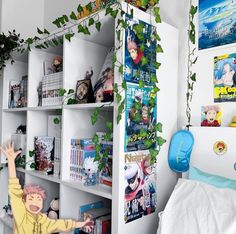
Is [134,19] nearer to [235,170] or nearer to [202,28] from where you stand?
[202,28]

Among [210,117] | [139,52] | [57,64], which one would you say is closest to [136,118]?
[139,52]

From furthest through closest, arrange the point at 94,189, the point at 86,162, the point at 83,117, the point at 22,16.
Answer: the point at 22,16 → the point at 83,117 → the point at 86,162 → the point at 94,189

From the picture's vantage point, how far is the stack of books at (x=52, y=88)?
1580mm

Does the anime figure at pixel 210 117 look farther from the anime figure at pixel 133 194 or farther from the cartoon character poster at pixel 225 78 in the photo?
the anime figure at pixel 133 194

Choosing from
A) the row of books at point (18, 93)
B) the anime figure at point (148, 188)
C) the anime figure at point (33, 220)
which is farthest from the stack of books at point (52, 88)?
the anime figure at point (148, 188)

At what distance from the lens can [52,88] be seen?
162 centimetres

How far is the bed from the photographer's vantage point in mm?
907

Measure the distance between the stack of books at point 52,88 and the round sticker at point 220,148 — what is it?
903 mm

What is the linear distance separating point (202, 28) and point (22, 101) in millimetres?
1321

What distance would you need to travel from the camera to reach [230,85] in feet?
4.01

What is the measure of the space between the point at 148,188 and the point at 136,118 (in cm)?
35

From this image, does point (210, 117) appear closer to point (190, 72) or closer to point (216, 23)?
point (190, 72)

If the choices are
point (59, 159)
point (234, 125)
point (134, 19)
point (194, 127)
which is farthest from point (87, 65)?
point (234, 125)

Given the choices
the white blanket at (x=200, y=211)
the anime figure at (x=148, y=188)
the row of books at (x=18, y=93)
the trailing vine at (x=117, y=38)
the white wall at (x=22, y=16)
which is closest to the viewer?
the white blanket at (x=200, y=211)
